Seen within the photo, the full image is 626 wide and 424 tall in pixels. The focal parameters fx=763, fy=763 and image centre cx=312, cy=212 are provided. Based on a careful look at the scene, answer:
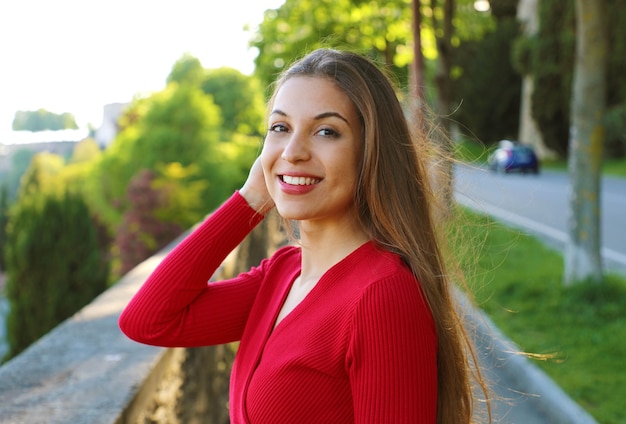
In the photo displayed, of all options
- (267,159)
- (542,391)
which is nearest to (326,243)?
(267,159)

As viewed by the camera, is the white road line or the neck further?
the white road line

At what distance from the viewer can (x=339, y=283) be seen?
175cm

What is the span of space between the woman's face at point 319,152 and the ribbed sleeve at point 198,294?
341mm

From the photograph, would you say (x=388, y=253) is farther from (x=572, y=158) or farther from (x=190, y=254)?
(x=572, y=158)

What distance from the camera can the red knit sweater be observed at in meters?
1.53

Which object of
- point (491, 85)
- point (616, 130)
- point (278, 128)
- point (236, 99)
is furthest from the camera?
point (236, 99)

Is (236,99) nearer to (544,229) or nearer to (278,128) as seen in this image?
(544,229)

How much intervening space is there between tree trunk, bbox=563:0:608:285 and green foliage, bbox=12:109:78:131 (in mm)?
168346

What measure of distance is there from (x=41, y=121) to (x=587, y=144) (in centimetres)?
17575

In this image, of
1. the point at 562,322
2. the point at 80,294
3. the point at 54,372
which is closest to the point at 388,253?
the point at 54,372

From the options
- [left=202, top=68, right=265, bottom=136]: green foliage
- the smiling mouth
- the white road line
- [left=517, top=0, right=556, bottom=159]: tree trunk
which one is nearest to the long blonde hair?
the smiling mouth

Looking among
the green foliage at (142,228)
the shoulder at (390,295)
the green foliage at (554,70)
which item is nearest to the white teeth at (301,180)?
the shoulder at (390,295)

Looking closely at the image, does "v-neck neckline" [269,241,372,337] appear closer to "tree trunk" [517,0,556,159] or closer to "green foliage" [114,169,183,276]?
"green foliage" [114,169,183,276]

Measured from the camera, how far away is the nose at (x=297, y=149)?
1837 millimetres
